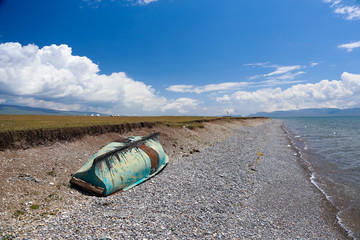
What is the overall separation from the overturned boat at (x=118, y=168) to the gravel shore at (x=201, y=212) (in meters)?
0.58

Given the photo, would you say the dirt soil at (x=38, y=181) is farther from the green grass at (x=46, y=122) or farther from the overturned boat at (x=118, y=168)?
the green grass at (x=46, y=122)

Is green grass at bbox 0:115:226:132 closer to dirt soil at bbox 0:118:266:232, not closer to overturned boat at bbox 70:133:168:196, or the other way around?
dirt soil at bbox 0:118:266:232

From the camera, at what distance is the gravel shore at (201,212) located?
7883 mm

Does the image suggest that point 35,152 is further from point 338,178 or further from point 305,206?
point 338,178

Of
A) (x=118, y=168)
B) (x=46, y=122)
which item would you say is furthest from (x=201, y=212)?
(x=46, y=122)

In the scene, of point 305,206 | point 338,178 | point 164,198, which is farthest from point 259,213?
point 338,178

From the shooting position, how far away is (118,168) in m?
12.4

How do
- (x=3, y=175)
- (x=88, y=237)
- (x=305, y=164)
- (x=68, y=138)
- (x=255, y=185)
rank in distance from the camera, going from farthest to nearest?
(x=305, y=164) < (x=68, y=138) < (x=255, y=185) < (x=3, y=175) < (x=88, y=237)

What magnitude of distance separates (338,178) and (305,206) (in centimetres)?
888

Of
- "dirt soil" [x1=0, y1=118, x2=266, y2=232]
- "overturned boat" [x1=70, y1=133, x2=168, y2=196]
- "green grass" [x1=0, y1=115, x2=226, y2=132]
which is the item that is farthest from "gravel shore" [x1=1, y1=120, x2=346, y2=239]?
"green grass" [x1=0, y1=115, x2=226, y2=132]

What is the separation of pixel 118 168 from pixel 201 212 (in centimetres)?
586

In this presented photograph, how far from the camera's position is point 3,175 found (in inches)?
388

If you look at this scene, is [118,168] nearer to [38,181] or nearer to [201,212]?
[38,181]

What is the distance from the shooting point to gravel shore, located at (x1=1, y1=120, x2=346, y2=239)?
7.88 metres
